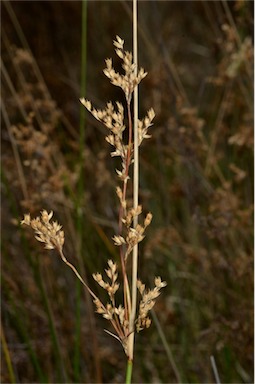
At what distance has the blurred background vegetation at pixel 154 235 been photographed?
1.43m

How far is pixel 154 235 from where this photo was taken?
1.93 meters

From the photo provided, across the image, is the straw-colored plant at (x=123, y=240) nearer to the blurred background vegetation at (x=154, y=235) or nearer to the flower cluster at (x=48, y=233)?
the flower cluster at (x=48, y=233)

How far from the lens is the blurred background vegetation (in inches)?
56.5

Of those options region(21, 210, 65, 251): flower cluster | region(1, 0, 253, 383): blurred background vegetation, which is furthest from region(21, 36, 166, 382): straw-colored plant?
region(1, 0, 253, 383): blurred background vegetation

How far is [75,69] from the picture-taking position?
294 centimetres

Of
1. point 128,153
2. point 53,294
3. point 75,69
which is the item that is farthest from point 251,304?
point 75,69

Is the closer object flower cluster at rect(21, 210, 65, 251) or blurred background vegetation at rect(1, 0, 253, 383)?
flower cluster at rect(21, 210, 65, 251)

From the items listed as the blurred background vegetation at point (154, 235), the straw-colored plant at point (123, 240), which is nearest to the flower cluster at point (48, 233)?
the straw-colored plant at point (123, 240)

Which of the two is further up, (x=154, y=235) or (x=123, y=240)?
(x=154, y=235)

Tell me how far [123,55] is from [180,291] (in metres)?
1.45

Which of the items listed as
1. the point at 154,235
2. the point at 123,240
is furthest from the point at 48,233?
the point at 154,235

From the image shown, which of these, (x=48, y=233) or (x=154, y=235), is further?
(x=154, y=235)

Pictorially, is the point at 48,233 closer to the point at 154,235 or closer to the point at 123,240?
the point at 123,240

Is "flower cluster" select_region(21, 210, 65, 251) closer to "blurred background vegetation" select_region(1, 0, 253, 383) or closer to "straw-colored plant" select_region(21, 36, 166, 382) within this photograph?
"straw-colored plant" select_region(21, 36, 166, 382)
